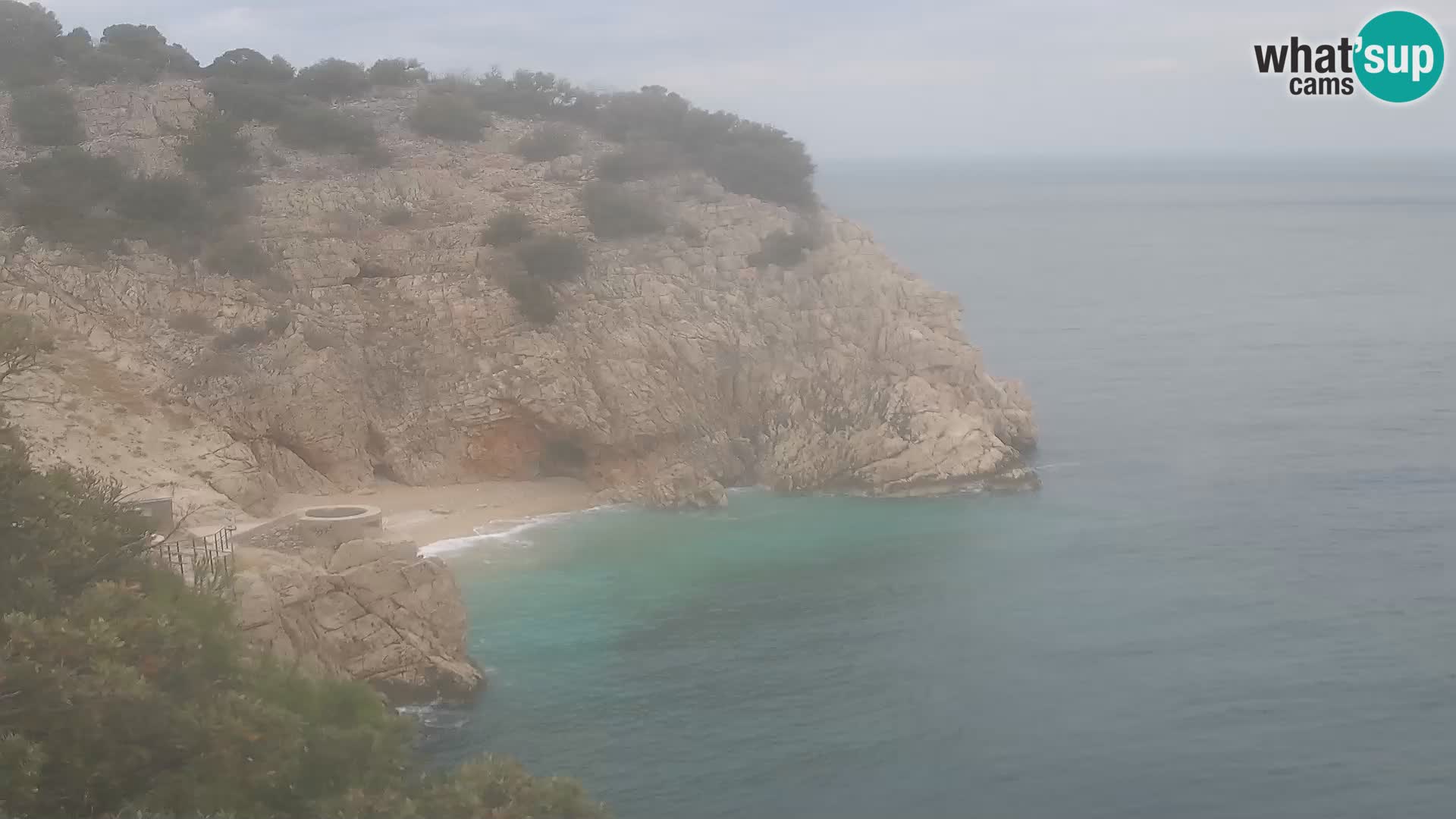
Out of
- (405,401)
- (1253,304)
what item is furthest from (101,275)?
(1253,304)

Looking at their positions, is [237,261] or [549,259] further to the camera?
[549,259]

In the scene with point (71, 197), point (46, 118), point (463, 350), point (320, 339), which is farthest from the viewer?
point (46, 118)

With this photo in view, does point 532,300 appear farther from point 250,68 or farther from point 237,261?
point 250,68

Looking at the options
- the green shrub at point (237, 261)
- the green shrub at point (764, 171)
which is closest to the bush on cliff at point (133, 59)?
the green shrub at point (237, 261)

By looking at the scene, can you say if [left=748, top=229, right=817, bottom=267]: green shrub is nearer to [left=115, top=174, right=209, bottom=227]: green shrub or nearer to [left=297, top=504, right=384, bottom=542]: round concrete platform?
[left=115, top=174, right=209, bottom=227]: green shrub

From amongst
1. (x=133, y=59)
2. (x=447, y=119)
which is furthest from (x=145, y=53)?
(x=447, y=119)

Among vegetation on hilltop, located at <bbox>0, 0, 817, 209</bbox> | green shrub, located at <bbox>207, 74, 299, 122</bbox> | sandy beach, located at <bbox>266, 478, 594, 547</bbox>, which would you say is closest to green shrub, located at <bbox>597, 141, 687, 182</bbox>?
vegetation on hilltop, located at <bbox>0, 0, 817, 209</bbox>

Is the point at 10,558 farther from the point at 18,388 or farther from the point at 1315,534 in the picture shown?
the point at 1315,534
